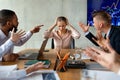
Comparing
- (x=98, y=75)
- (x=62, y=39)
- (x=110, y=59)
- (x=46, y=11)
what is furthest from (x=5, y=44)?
(x=46, y=11)

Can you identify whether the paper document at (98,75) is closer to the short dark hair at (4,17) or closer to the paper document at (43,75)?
the paper document at (43,75)

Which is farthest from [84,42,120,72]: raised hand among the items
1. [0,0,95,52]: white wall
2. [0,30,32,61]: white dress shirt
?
[0,0,95,52]: white wall

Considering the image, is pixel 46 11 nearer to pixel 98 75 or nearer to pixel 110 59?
pixel 98 75

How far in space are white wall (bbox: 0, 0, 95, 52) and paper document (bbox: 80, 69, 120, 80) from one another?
8.55ft

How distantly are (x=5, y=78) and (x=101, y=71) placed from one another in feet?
2.49

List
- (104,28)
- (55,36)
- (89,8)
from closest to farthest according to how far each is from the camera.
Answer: (104,28) → (55,36) → (89,8)

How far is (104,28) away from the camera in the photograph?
2736mm

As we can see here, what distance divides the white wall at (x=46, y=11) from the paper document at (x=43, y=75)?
261cm

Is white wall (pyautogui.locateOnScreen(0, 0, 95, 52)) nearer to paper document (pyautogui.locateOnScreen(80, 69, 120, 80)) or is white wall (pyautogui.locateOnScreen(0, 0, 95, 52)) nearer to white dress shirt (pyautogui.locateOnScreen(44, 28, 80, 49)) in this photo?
white dress shirt (pyautogui.locateOnScreen(44, 28, 80, 49))

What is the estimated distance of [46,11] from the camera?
4234mm

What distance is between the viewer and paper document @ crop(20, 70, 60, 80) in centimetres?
154

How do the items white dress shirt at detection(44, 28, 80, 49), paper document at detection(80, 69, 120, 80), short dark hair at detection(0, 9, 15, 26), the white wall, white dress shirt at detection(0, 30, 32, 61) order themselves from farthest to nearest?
1. the white wall
2. white dress shirt at detection(44, 28, 80, 49)
3. short dark hair at detection(0, 9, 15, 26)
4. white dress shirt at detection(0, 30, 32, 61)
5. paper document at detection(80, 69, 120, 80)

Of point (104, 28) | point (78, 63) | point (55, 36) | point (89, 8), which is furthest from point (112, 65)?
point (89, 8)

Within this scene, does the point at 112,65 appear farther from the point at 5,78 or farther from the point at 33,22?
the point at 33,22
